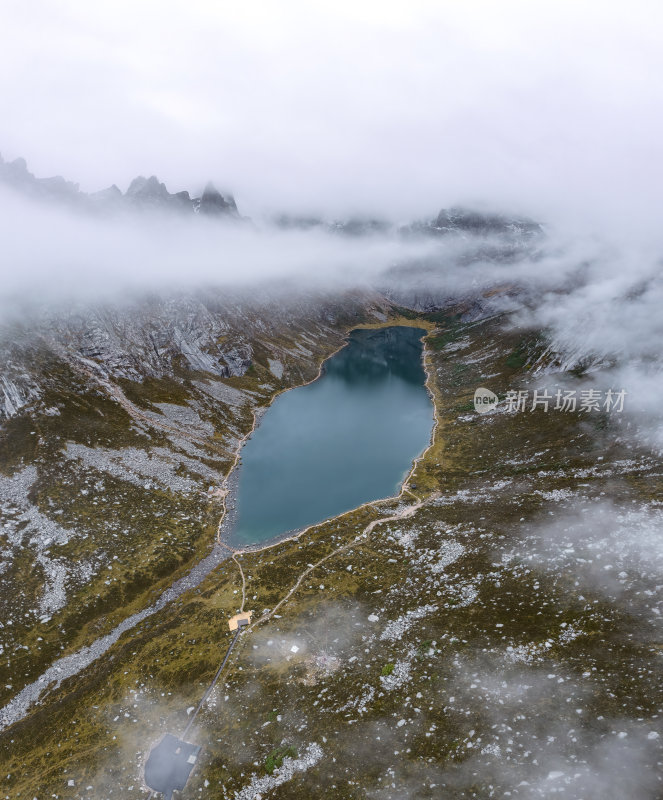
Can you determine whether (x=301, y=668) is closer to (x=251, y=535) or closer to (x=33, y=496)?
(x=251, y=535)

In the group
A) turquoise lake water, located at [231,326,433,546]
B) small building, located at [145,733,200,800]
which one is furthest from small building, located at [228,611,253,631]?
turquoise lake water, located at [231,326,433,546]

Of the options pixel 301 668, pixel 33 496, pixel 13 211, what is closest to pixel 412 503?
pixel 301 668

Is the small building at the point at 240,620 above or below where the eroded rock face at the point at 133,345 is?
below

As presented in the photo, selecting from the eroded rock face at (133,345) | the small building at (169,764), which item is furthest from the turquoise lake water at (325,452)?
the small building at (169,764)

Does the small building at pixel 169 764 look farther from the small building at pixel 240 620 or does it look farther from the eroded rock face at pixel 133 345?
the eroded rock face at pixel 133 345

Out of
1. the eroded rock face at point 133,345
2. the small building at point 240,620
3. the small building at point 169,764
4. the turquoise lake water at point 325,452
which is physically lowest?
the turquoise lake water at point 325,452

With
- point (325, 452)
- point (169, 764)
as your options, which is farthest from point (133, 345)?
point (169, 764)
